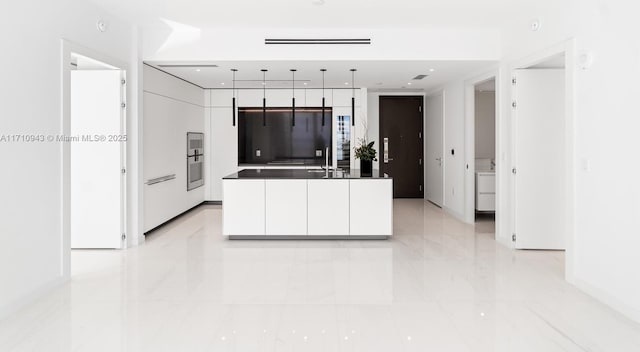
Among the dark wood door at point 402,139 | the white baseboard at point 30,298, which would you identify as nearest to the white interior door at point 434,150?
the dark wood door at point 402,139

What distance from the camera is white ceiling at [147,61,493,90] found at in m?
6.34

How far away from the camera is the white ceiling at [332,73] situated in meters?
6.34

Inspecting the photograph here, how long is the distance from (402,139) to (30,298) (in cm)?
822

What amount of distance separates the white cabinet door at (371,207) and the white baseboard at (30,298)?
3.37m

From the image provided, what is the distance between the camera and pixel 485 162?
861cm

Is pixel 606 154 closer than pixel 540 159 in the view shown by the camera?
Yes

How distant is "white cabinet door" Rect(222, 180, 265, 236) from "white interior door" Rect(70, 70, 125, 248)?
1283 millimetres

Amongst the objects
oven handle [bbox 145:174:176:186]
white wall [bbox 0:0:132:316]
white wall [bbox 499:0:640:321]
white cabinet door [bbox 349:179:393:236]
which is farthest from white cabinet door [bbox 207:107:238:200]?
white wall [bbox 499:0:640:321]

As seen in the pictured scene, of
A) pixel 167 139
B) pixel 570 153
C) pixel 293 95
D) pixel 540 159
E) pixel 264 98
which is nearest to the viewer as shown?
pixel 570 153

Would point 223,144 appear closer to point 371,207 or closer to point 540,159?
→ point 371,207

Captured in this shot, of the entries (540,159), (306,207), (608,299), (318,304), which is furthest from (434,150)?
(318,304)

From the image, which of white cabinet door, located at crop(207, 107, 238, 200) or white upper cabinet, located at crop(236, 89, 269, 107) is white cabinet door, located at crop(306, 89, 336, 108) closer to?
white upper cabinet, located at crop(236, 89, 269, 107)

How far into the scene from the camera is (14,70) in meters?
3.56

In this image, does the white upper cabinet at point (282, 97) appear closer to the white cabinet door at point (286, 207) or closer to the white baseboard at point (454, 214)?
the white baseboard at point (454, 214)
